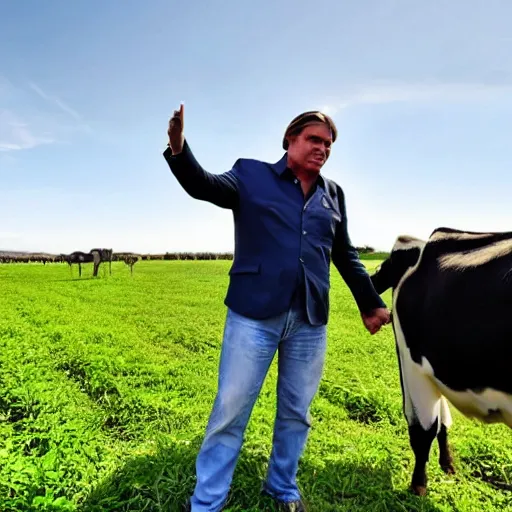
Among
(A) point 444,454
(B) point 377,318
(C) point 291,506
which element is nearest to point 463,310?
(B) point 377,318

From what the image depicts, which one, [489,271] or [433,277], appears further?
[433,277]

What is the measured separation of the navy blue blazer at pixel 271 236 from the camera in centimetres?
289

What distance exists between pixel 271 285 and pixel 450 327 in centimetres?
114

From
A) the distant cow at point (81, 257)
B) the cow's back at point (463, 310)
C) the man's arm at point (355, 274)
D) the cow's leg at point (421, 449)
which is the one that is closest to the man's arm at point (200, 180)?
the man's arm at point (355, 274)

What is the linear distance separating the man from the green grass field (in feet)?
2.29

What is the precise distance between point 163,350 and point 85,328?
74.3 inches

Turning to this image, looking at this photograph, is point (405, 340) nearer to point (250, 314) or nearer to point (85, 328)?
point (250, 314)

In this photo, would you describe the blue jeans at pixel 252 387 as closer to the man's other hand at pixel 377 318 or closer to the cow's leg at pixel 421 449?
the man's other hand at pixel 377 318

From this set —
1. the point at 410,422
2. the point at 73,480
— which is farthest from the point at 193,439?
the point at 410,422

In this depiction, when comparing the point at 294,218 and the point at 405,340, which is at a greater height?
the point at 294,218

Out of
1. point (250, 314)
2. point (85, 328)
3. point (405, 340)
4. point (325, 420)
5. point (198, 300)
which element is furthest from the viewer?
point (198, 300)

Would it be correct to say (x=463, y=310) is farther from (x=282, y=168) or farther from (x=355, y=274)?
(x=282, y=168)

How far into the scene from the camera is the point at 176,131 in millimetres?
2559

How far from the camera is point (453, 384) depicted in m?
3.12
